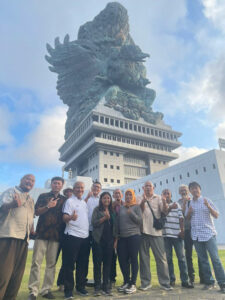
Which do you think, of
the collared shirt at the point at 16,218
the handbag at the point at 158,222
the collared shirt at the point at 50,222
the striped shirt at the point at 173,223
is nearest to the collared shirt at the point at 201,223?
the striped shirt at the point at 173,223

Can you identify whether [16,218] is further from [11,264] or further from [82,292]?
[82,292]

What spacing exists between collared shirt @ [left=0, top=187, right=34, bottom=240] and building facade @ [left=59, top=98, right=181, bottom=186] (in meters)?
42.8

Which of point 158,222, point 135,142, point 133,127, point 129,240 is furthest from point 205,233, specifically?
point 135,142

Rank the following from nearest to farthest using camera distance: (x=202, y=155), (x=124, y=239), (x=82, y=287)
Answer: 1. (x=82, y=287)
2. (x=124, y=239)
3. (x=202, y=155)

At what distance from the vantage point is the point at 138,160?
Result: 55.5 meters

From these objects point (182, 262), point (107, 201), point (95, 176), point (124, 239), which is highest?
point (95, 176)

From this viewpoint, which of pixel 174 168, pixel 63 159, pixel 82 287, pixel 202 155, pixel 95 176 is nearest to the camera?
pixel 82 287

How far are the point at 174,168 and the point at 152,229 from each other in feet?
88.5

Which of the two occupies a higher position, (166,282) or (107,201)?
(107,201)

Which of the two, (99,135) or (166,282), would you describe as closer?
(166,282)

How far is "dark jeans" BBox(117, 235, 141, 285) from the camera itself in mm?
4547

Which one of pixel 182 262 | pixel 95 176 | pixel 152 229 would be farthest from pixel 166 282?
pixel 95 176

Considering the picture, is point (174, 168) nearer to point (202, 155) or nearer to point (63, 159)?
point (202, 155)

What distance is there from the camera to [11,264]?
368 cm
